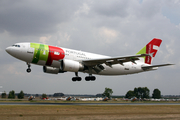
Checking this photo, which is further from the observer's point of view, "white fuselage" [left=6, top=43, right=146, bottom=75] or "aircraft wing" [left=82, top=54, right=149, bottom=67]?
"aircraft wing" [left=82, top=54, right=149, bottom=67]

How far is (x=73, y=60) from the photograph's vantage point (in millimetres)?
38625

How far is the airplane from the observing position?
3519 centimetres

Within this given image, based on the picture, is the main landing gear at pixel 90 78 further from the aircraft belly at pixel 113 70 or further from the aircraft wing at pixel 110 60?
the aircraft wing at pixel 110 60

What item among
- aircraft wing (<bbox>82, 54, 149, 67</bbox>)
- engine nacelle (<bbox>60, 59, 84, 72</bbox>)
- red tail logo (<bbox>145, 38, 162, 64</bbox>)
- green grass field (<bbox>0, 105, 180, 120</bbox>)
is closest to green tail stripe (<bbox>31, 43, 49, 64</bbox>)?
engine nacelle (<bbox>60, 59, 84, 72</bbox>)

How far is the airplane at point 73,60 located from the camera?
115ft

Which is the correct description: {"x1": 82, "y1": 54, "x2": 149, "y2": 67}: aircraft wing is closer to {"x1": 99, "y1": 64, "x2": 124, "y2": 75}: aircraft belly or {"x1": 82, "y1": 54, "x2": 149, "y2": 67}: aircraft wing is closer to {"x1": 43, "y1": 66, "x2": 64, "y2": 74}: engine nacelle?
{"x1": 99, "y1": 64, "x2": 124, "y2": 75}: aircraft belly

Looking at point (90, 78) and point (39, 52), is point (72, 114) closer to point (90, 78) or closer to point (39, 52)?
point (39, 52)

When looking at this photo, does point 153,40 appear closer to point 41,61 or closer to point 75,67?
point 75,67

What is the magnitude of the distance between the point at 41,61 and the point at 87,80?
36.0 feet

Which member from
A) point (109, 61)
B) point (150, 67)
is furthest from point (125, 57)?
point (150, 67)

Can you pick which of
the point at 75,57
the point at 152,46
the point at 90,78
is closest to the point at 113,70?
the point at 90,78

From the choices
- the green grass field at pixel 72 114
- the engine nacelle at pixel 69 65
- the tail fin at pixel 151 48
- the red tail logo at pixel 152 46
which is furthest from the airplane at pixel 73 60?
the green grass field at pixel 72 114

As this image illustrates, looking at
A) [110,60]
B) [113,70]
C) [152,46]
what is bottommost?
[113,70]

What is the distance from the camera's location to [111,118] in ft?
72.7
